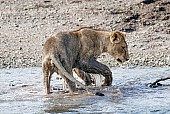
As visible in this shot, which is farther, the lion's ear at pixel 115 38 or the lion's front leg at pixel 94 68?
the lion's ear at pixel 115 38

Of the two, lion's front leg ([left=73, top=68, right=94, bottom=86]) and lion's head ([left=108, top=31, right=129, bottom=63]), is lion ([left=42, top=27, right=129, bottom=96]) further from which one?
lion's front leg ([left=73, top=68, right=94, bottom=86])

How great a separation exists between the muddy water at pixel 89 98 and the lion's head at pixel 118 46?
18.4 inches

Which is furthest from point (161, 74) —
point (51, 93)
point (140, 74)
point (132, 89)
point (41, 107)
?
point (41, 107)

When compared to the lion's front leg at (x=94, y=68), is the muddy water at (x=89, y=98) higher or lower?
lower

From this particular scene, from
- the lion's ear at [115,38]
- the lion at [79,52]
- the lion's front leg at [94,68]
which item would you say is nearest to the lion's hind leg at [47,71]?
the lion at [79,52]

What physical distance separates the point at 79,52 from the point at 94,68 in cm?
36

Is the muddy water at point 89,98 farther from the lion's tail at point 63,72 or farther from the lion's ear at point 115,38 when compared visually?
the lion's ear at point 115,38

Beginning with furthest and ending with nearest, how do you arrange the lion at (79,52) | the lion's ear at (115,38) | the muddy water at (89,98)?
the lion's ear at (115,38), the lion at (79,52), the muddy water at (89,98)

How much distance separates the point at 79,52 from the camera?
11.3 m

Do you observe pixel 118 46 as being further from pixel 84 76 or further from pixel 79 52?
pixel 79 52

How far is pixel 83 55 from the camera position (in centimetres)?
1133

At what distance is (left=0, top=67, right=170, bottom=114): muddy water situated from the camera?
984 cm

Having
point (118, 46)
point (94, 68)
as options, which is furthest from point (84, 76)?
point (118, 46)

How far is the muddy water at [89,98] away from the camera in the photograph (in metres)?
9.84
